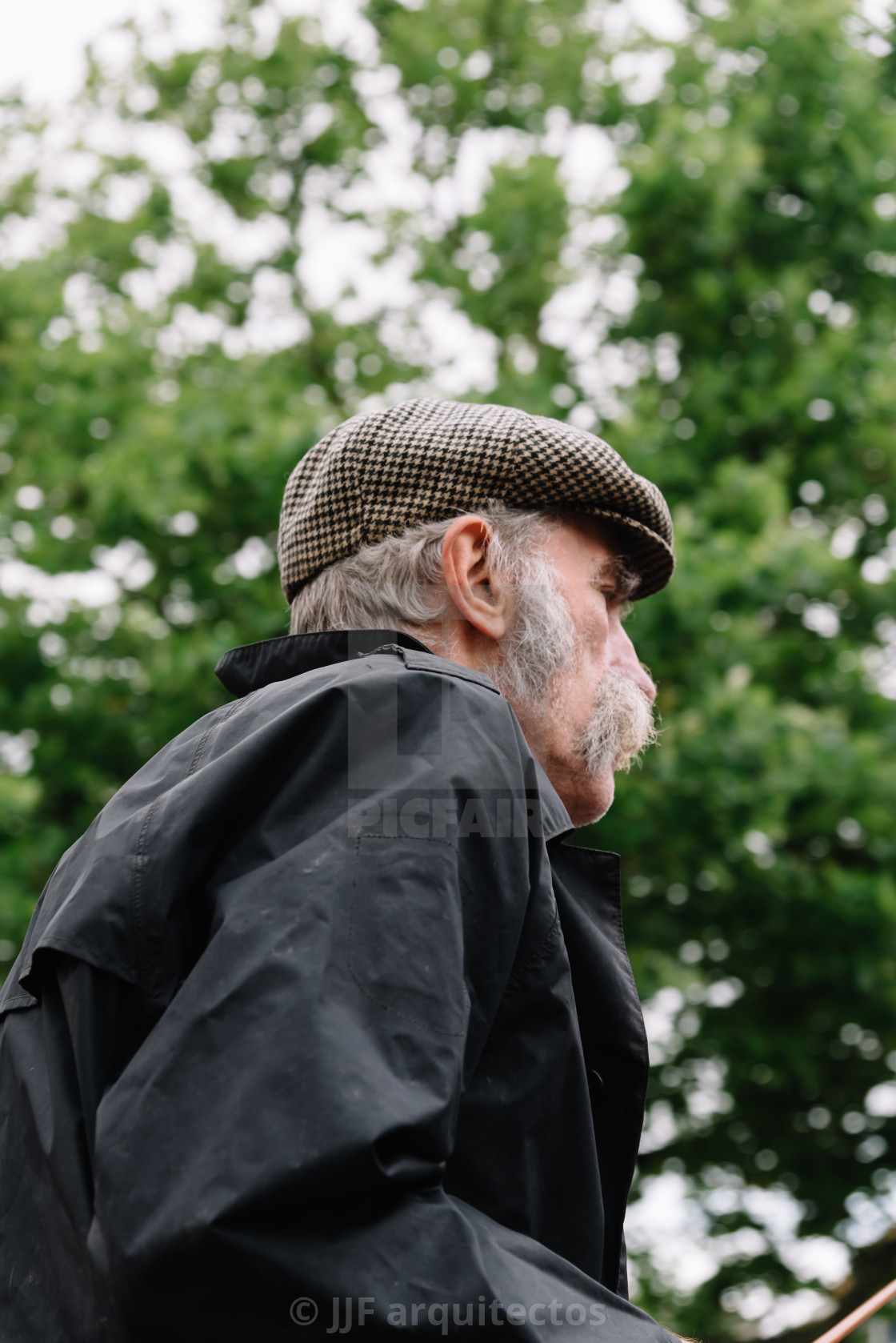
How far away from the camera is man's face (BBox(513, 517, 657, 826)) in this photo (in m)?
1.87

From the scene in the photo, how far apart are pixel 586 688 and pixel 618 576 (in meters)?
0.20

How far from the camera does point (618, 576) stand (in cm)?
198

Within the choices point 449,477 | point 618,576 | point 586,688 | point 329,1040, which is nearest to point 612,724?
point 586,688

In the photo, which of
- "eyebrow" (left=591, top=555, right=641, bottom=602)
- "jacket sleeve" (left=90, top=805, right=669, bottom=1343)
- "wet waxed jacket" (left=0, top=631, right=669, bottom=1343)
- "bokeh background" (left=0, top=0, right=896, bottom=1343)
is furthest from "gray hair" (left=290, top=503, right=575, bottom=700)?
"bokeh background" (left=0, top=0, right=896, bottom=1343)

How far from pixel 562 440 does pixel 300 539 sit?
0.41 m

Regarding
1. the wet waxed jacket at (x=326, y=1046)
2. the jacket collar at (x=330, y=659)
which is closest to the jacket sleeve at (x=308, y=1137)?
the wet waxed jacket at (x=326, y=1046)

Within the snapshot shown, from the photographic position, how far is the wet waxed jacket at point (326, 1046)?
104 centimetres

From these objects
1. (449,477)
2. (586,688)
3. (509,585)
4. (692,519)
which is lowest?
(692,519)

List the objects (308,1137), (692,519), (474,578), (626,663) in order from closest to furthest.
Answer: (308,1137) → (474,578) → (626,663) → (692,519)

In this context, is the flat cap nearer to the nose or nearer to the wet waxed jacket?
the nose

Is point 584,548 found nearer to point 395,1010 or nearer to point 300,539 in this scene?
point 300,539

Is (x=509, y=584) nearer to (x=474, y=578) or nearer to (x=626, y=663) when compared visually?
(x=474, y=578)

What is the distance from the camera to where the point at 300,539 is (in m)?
1.97

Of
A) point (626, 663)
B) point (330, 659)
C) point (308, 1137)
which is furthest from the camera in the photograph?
point (626, 663)
